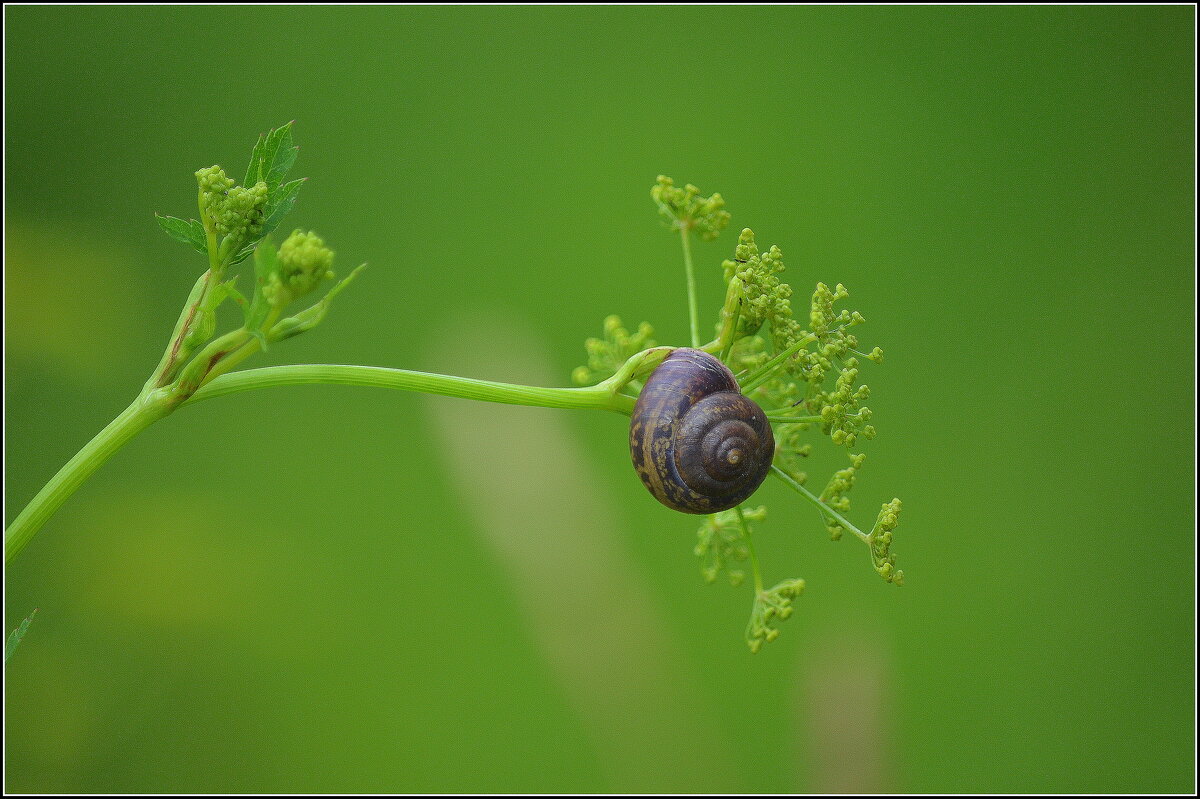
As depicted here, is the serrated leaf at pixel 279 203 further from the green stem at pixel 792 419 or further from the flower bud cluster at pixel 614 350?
the green stem at pixel 792 419

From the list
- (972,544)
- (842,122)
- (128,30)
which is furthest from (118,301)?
(972,544)

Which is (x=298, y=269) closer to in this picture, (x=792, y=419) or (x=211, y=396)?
(x=211, y=396)

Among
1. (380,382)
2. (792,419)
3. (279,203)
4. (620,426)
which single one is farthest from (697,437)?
(620,426)

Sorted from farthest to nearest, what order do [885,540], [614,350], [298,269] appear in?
[614,350]
[885,540]
[298,269]

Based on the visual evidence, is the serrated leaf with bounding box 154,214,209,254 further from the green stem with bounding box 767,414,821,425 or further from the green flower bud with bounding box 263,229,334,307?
the green stem with bounding box 767,414,821,425

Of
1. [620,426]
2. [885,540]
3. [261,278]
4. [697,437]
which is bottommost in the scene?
[620,426]
